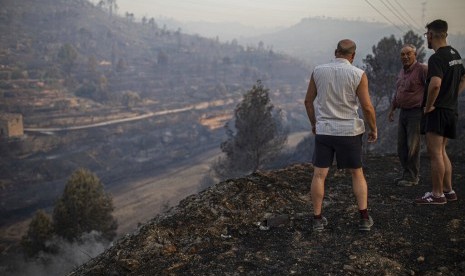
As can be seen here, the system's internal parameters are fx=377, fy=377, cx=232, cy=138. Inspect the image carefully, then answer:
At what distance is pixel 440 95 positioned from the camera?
14.4ft

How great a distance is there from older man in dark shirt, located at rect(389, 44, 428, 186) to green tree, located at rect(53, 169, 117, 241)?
73.2ft

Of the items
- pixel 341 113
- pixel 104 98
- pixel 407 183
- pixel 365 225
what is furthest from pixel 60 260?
pixel 104 98

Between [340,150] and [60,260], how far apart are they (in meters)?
23.2

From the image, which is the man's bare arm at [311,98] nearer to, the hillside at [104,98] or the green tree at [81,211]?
the green tree at [81,211]

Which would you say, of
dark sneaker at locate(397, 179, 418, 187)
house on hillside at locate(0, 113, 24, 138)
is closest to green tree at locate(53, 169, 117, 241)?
dark sneaker at locate(397, 179, 418, 187)

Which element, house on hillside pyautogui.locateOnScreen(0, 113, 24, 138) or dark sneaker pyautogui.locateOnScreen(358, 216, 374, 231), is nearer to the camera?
dark sneaker pyautogui.locateOnScreen(358, 216, 374, 231)

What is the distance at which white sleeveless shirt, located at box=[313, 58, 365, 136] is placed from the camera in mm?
3641

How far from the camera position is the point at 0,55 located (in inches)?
3664

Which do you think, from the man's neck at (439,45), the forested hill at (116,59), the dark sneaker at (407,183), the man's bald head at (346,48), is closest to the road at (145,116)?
the forested hill at (116,59)

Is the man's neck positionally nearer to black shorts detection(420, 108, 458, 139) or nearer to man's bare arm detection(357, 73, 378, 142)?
black shorts detection(420, 108, 458, 139)

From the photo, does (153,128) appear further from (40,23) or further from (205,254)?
(40,23)

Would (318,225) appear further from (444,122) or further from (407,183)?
(407,183)

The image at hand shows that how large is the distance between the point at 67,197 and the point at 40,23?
133m

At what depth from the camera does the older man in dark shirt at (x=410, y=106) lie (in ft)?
17.9
